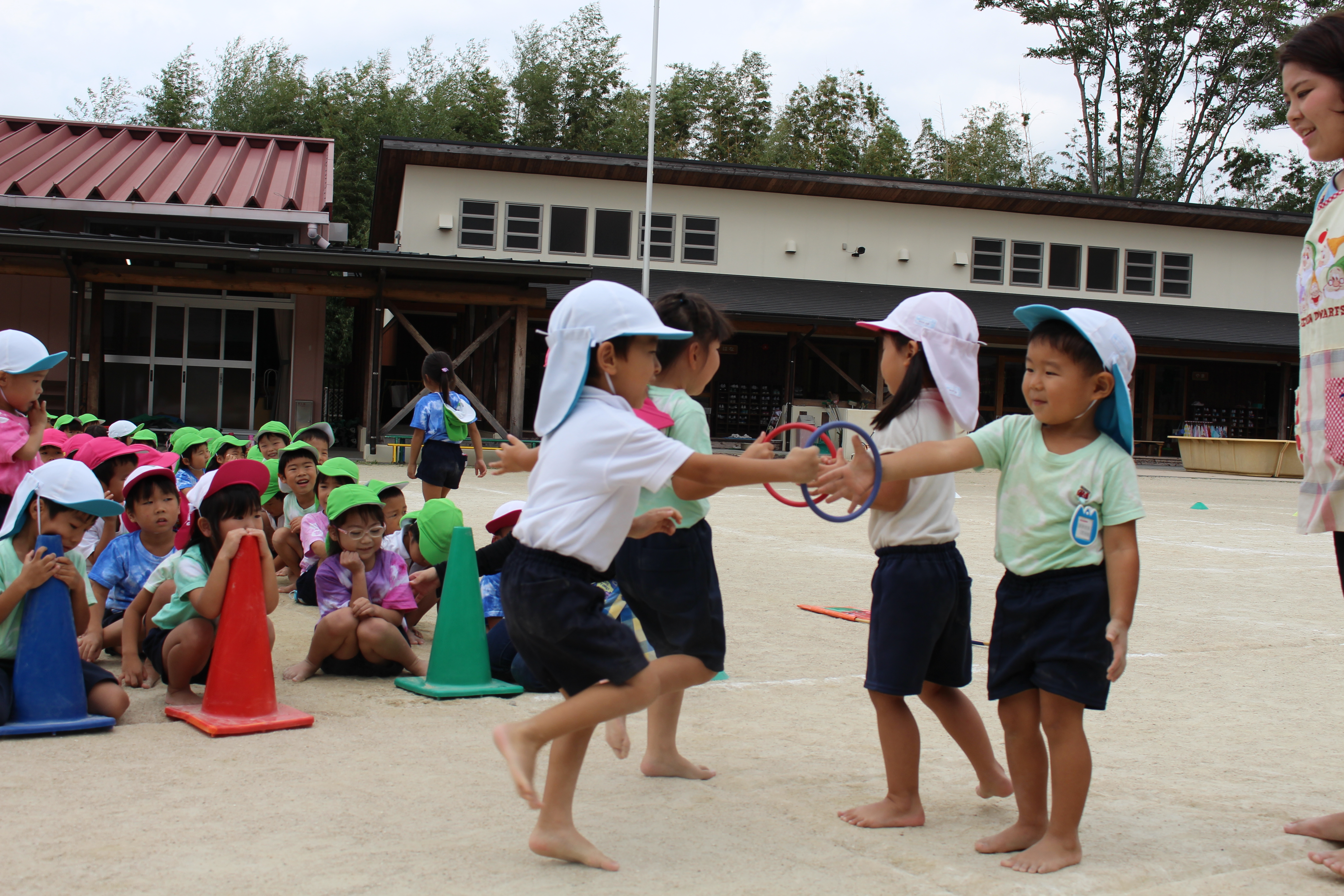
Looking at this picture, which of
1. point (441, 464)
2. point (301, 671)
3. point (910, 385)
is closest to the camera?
point (910, 385)

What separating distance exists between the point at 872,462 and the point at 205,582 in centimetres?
296

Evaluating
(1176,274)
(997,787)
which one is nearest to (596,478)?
(997,787)

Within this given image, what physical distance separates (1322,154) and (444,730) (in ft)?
11.6

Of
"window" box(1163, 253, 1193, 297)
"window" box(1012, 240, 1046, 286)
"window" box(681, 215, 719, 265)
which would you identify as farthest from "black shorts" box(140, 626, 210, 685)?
"window" box(1163, 253, 1193, 297)

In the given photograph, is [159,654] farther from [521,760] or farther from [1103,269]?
[1103,269]

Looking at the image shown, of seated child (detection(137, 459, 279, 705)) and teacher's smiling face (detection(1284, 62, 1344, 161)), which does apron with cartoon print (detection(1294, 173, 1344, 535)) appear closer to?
teacher's smiling face (detection(1284, 62, 1344, 161))

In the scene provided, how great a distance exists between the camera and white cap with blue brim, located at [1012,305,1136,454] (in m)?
3.03

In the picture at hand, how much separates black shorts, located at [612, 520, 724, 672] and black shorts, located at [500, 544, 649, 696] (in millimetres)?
516

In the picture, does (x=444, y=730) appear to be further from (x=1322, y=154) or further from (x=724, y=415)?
(x=724, y=415)

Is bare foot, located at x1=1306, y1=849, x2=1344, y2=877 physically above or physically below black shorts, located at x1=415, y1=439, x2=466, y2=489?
below

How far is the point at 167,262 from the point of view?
20906mm

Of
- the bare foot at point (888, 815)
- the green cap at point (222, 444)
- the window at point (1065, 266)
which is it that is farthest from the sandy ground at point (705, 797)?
the window at point (1065, 266)

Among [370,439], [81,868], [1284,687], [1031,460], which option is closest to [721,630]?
[1031,460]

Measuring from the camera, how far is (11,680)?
408cm
